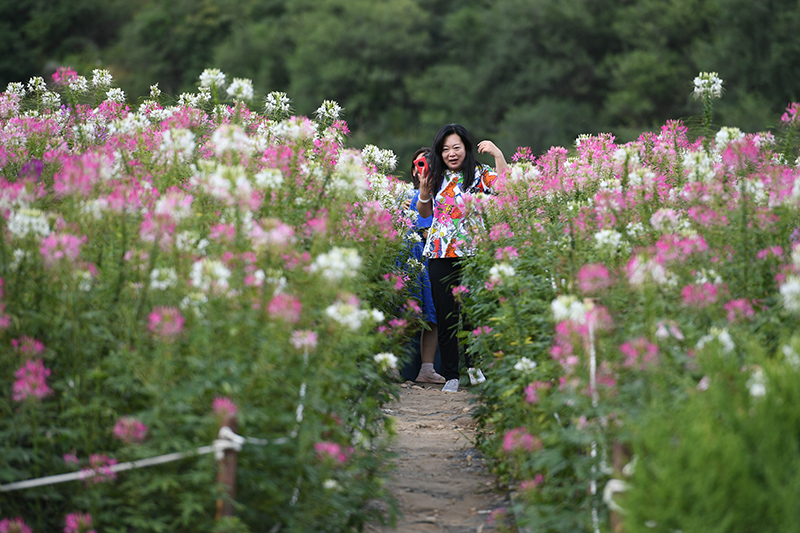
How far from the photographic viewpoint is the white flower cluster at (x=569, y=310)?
9.73 ft

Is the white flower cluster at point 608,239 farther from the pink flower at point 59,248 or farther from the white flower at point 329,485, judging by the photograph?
the pink flower at point 59,248

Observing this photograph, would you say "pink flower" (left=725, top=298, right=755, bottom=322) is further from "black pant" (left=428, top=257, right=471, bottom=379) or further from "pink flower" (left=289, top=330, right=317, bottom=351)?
"black pant" (left=428, top=257, right=471, bottom=379)

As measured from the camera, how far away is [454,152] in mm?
6523

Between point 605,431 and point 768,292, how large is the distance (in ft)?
A: 4.19

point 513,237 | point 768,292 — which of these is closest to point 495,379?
point 513,237

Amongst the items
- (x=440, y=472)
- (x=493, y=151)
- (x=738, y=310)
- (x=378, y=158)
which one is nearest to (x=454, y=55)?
(x=378, y=158)

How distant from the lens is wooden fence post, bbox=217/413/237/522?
2633 mm

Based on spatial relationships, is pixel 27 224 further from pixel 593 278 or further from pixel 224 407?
pixel 593 278

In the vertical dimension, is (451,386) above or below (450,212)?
below

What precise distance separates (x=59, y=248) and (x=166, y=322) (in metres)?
0.54

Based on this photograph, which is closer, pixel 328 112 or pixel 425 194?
pixel 328 112

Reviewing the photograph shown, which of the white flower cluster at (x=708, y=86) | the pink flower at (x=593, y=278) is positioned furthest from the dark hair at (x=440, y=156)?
the pink flower at (x=593, y=278)

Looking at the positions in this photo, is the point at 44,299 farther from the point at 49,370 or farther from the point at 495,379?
the point at 495,379

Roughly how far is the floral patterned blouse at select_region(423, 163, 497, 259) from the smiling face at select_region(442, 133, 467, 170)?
7cm
